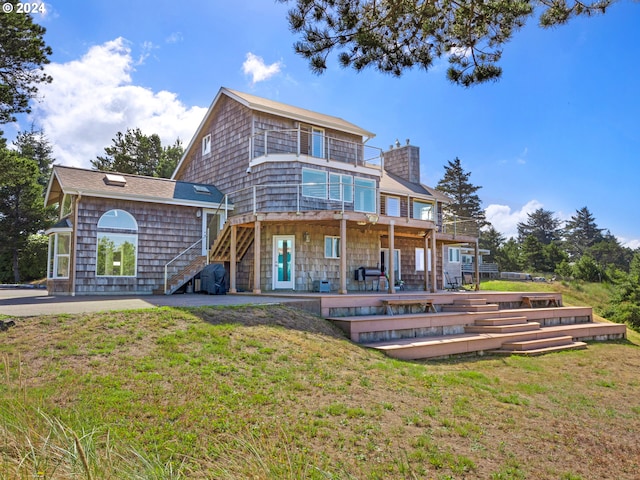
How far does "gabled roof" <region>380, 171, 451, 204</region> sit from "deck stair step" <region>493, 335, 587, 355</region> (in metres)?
9.70

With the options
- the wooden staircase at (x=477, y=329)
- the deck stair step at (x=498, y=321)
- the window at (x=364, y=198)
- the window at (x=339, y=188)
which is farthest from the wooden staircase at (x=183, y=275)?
the deck stair step at (x=498, y=321)

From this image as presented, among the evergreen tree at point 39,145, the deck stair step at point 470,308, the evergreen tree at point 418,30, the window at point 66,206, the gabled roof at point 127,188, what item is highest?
the evergreen tree at point 39,145

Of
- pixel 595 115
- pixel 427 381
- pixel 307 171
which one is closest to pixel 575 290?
pixel 595 115

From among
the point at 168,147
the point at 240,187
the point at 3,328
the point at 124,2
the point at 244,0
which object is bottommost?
the point at 3,328

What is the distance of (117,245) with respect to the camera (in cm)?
1470

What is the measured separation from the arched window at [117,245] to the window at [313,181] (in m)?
6.08

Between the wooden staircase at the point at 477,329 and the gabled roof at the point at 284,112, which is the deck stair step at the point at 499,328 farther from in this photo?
the gabled roof at the point at 284,112

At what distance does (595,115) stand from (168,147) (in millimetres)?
30730

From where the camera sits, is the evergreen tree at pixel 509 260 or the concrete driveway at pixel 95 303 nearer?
the concrete driveway at pixel 95 303

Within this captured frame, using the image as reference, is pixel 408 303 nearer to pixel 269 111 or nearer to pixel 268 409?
pixel 268 409

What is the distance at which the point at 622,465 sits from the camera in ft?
14.4

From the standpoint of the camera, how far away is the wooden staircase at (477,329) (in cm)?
938

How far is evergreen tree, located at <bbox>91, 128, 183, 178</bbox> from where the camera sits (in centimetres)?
3316

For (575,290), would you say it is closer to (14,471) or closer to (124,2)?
(124,2)
